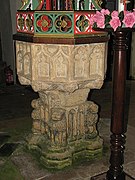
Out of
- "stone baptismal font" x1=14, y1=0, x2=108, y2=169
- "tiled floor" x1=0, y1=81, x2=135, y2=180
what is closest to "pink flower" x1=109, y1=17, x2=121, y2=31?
"stone baptismal font" x1=14, y1=0, x2=108, y2=169

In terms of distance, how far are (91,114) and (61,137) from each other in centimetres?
40

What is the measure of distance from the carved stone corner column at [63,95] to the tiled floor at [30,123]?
145mm

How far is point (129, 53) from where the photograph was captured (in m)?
6.57

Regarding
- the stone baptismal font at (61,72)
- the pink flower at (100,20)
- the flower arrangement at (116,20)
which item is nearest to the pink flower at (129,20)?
the flower arrangement at (116,20)

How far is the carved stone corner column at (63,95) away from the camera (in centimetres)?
252

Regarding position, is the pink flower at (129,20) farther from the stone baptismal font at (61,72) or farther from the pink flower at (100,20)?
the stone baptismal font at (61,72)

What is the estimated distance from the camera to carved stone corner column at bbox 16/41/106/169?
8.28 feet

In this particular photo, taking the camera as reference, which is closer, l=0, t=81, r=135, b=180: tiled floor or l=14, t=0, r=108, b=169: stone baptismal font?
l=14, t=0, r=108, b=169: stone baptismal font

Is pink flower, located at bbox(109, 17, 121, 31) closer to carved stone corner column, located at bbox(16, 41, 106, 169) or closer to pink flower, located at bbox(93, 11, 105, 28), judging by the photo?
pink flower, located at bbox(93, 11, 105, 28)

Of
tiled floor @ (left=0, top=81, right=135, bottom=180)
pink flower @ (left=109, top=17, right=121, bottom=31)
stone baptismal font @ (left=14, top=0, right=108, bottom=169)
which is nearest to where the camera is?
pink flower @ (left=109, top=17, right=121, bottom=31)

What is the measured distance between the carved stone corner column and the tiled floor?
0.48 feet

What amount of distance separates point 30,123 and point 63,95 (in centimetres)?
132

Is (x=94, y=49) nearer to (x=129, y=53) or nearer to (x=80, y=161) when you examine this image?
(x=80, y=161)

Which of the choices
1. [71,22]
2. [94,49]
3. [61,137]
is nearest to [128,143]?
[61,137]
